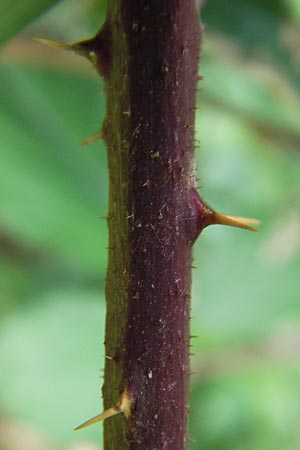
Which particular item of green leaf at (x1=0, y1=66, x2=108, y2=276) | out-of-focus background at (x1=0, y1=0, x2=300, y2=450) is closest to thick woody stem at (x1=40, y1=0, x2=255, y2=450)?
out-of-focus background at (x1=0, y1=0, x2=300, y2=450)

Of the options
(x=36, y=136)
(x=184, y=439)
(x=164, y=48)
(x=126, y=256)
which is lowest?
(x=184, y=439)

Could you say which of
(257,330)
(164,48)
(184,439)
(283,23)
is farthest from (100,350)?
(164,48)

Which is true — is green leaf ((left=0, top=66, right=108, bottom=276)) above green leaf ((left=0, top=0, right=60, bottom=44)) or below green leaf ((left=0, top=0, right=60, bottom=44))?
above

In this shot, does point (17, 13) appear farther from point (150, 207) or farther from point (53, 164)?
point (53, 164)

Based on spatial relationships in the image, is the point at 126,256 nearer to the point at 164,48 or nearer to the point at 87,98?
the point at 164,48

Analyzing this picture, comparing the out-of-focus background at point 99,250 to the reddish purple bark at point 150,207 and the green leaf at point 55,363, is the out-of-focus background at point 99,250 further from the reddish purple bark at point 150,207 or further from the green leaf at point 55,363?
the reddish purple bark at point 150,207

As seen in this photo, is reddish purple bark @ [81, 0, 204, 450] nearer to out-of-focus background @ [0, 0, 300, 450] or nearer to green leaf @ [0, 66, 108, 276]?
out-of-focus background @ [0, 0, 300, 450]
